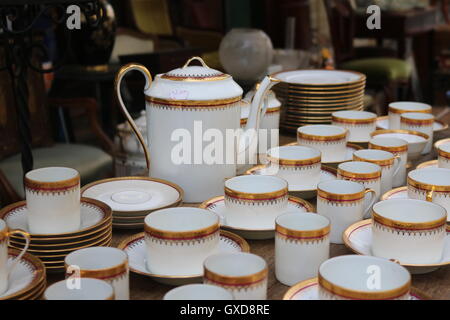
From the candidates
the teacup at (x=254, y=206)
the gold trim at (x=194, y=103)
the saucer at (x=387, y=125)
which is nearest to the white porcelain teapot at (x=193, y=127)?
the gold trim at (x=194, y=103)

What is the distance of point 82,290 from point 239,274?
0.16 meters

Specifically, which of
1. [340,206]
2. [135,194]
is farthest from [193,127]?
[340,206]

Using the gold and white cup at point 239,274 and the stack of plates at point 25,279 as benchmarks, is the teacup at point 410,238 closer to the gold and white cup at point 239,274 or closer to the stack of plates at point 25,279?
the gold and white cup at point 239,274

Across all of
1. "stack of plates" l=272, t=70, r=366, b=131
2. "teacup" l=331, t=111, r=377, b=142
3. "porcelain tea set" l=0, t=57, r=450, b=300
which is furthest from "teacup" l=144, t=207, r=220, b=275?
"stack of plates" l=272, t=70, r=366, b=131

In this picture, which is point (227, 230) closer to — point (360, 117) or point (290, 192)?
point (290, 192)

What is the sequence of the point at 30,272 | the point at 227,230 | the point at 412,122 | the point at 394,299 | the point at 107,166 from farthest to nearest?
the point at 107,166
the point at 412,122
the point at 227,230
the point at 30,272
the point at 394,299

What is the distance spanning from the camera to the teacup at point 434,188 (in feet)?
3.05

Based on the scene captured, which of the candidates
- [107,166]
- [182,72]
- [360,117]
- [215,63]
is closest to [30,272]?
[182,72]

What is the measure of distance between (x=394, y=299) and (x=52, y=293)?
335 mm

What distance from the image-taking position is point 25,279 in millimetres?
760

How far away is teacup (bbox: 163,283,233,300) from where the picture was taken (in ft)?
2.09

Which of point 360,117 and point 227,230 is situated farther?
point 360,117

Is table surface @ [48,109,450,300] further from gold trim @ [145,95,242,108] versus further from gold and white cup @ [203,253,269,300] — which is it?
gold trim @ [145,95,242,108]

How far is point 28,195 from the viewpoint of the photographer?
0.84 m
